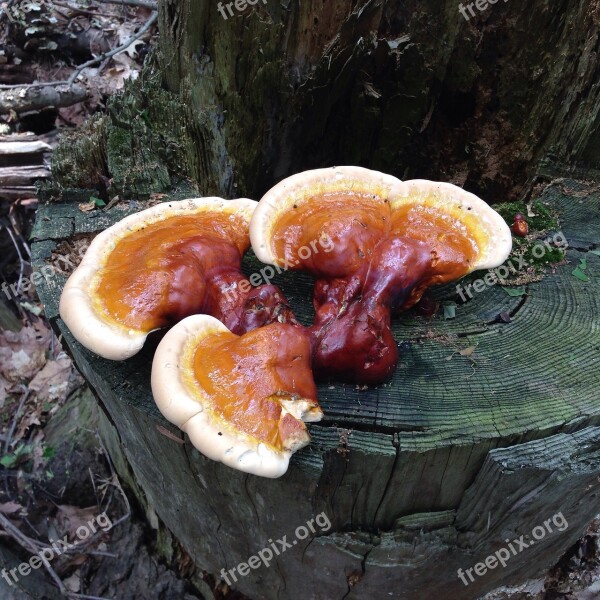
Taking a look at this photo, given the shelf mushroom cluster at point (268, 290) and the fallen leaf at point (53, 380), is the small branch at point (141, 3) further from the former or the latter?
the shelf mushroom cluster at point (268, 290)

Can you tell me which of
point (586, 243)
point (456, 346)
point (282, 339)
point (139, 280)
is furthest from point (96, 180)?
point (586, 243)

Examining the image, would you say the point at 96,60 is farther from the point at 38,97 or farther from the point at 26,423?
the point at 26,423

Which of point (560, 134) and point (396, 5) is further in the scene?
point (560, 134)

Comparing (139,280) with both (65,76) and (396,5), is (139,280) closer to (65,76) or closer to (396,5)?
(396,5)

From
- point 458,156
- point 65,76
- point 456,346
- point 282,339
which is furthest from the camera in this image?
point 65,76

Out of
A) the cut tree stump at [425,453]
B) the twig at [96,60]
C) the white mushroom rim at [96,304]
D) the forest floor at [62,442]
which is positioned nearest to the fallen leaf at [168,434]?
the cut tree stump at [425,453]

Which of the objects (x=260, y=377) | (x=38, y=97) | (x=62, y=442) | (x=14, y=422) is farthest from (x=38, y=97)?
(x=260, y=377)
